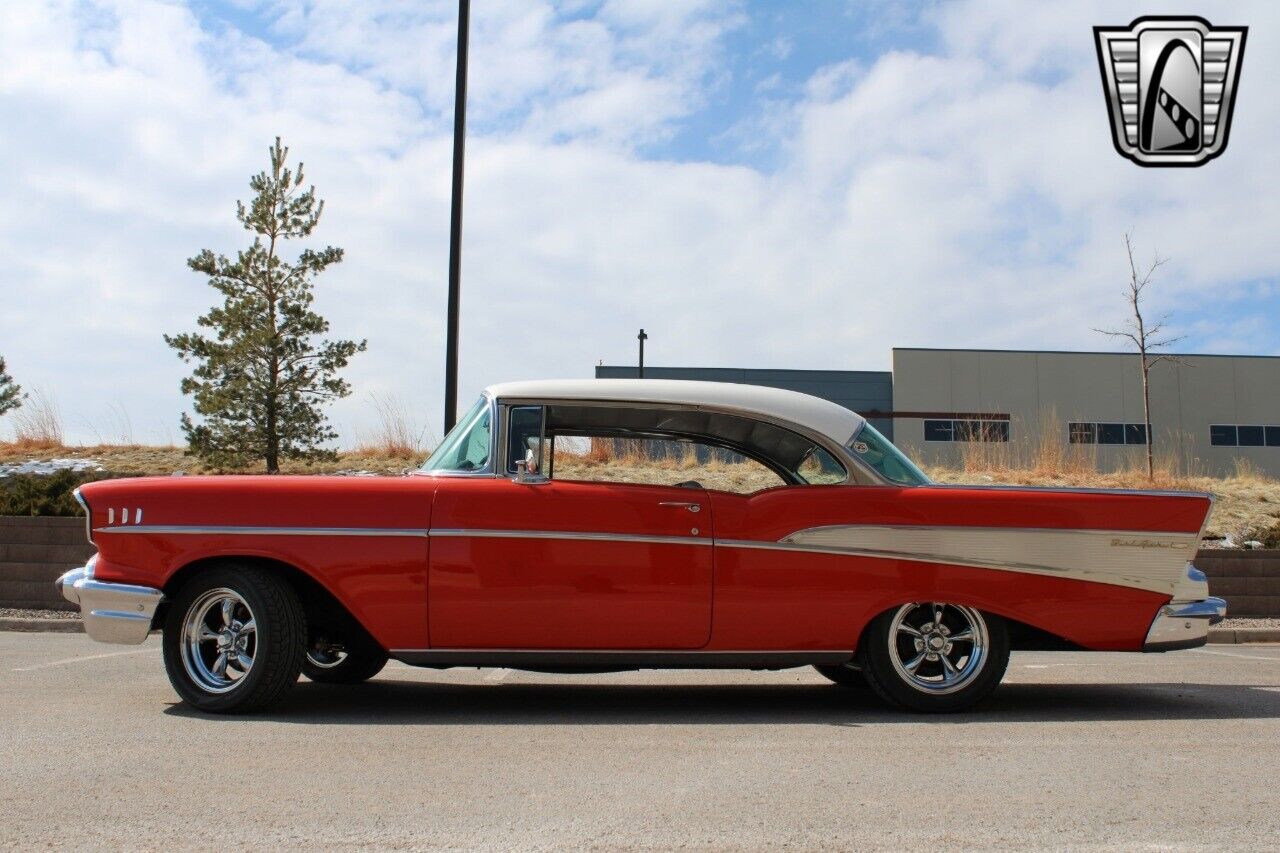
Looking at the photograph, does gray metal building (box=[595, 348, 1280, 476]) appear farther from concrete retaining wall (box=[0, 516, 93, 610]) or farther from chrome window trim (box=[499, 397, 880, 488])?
chrome window trim (box=[499, 397, 880, 488])

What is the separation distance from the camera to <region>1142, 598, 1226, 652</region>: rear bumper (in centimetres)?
600

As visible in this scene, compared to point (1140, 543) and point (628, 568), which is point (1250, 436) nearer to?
point (1140, 543)

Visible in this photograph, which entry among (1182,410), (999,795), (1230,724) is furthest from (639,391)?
(1182,410)

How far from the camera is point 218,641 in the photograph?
572cm

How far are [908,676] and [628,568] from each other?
1.47m

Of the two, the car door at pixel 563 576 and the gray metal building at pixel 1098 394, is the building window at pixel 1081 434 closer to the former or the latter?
the gray metal building at pixel 1098 394

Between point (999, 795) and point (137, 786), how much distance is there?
295cm

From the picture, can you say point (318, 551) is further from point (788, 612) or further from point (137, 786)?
point (788, 612)

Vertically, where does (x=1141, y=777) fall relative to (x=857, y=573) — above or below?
below

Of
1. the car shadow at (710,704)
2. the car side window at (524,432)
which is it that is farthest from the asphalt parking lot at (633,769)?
the car side window at (524,432)

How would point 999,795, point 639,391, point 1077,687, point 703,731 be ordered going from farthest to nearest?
point 1077,687
point 639,391
point 703,731
point 999,795

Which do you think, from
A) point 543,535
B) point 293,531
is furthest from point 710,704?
point 293,531

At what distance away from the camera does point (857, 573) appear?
229 inches

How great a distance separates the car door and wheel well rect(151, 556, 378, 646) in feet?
1.84
